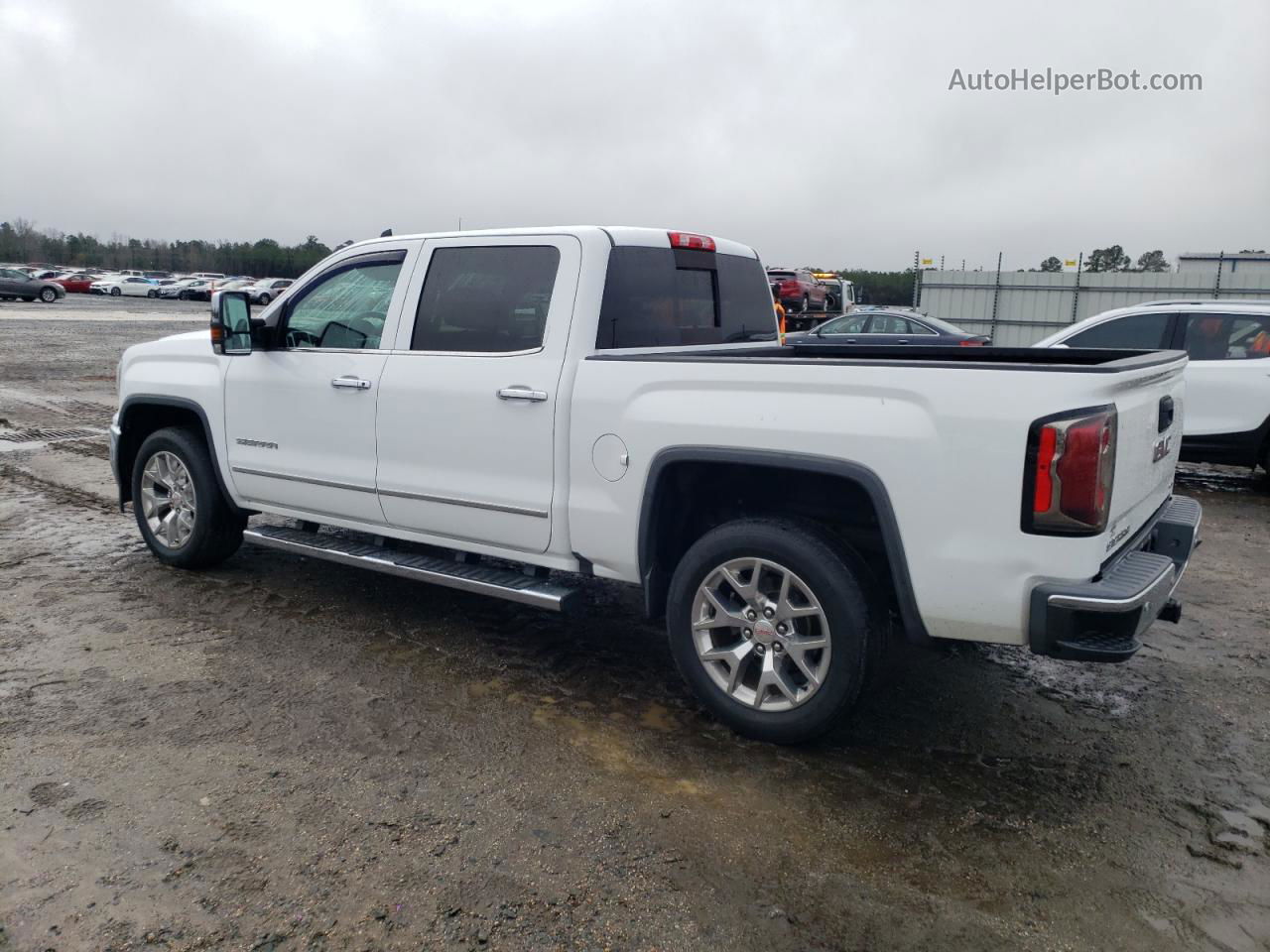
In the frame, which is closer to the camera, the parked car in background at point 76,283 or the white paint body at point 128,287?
the parked car in background at point 76,283

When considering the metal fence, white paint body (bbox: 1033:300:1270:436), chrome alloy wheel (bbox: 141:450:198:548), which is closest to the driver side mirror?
chrome alloy wheel (bbox: 141:450:198:548)

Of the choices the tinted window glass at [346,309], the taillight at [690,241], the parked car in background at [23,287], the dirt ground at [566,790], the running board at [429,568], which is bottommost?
the dirt ground at [566,790]

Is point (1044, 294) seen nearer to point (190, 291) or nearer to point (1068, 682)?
point (1068, 682)

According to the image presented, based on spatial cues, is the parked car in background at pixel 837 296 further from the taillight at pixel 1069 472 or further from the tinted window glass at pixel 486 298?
the taillight at pixel 1069 472

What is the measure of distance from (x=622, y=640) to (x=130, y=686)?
7.26ft

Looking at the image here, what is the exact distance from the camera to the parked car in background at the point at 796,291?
3105 centimetres

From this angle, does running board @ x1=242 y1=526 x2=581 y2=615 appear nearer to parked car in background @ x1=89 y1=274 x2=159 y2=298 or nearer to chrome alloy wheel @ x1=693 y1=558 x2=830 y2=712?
chrome alloy wheel @ x1=693 y1=558 x2=830 y2=712

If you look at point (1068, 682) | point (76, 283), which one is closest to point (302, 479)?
point (1068, 682)

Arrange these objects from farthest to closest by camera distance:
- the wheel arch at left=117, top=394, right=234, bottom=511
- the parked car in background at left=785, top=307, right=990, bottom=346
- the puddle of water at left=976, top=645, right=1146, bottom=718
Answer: the parked car in background at left=785, top=307, right=990, bottom=346, the wheel arch at left=117, top=394, right=234, bottom=511, the puddle of water at left=976, top=645, right=1146, bottom=718

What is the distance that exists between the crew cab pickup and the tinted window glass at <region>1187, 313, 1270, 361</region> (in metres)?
5.30

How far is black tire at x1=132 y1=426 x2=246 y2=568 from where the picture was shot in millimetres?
5797

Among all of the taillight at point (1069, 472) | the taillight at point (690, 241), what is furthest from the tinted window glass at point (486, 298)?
the taillight at point (1069, 472)

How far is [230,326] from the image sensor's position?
17.5 ft

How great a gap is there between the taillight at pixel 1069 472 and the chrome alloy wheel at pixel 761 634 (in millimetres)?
855
